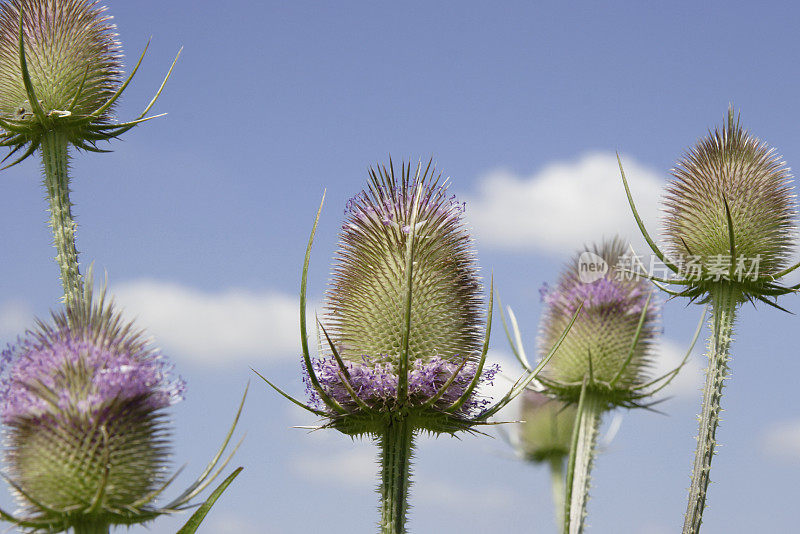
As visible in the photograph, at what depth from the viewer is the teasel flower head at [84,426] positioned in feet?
12.8

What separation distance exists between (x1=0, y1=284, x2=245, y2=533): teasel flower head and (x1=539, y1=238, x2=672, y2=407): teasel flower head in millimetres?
4245

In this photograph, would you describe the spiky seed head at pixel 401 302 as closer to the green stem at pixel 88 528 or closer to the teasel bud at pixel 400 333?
the teasel bud at pixel 400 333

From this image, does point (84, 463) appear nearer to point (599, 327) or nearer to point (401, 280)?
point (401, 280)

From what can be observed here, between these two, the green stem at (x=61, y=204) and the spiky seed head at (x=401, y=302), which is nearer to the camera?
the spiky seed head at (x=401, y=302)

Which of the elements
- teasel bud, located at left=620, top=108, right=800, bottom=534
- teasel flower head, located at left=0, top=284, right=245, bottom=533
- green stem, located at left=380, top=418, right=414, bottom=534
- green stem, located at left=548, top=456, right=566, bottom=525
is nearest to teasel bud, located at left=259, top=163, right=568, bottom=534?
green stem, located at left=380, top=418, right=414, bottom=534

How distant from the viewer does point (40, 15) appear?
7258 millimetres

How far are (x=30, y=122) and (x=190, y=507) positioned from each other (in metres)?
4.15

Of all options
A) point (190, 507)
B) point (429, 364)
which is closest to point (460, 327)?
point (429, 364)

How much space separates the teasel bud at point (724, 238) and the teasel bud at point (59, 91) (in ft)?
14.9

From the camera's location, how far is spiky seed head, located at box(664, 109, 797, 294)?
23.6ft

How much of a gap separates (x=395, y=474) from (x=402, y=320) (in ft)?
3.10

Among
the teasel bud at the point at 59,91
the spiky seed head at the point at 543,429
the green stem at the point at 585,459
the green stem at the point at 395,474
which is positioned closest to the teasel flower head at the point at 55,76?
the teasel bud at the point at 59,91

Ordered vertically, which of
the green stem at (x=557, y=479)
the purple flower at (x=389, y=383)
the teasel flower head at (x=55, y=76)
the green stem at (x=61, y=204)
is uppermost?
the teasel flower head at (x=55, y=76)

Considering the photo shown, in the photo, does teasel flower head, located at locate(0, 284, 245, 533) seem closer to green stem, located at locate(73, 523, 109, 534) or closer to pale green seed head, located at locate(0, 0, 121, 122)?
green stem, located at locate(73, 523, 109, 534)
